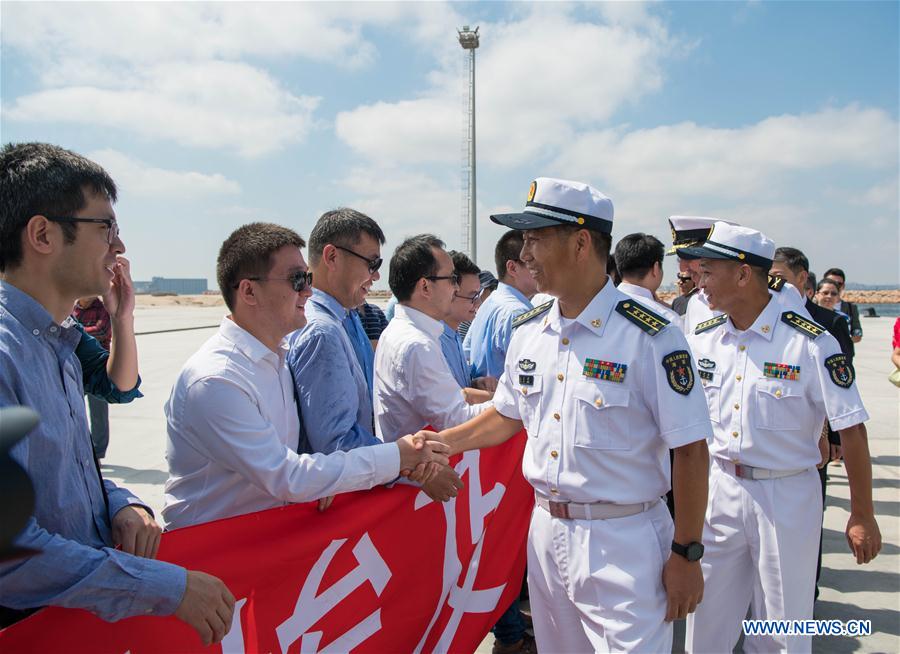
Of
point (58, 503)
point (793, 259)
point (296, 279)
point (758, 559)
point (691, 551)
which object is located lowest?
point (758, 559)

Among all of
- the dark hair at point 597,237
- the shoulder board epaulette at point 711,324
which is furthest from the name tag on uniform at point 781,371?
the dark hair at point 597,237

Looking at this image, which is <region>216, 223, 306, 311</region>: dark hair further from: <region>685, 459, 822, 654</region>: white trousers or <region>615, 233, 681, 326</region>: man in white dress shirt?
<region>615, 233, 681, 326</region>: man in white dress shirt

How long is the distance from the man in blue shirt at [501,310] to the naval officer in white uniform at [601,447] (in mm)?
2089

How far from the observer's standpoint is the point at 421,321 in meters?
3.54

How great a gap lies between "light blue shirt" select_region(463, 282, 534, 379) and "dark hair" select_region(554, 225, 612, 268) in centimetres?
222

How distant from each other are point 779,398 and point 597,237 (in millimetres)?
1317

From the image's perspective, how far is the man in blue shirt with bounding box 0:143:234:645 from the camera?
1.57 meters

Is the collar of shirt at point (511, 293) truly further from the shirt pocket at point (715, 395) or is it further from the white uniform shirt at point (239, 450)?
the white uniform shirt at point (239, 450)

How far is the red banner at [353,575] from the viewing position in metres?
1.91

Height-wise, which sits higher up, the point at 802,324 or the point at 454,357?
the point at 802,324

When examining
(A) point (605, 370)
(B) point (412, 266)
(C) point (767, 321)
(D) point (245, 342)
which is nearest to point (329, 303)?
(B) point (412, 266)

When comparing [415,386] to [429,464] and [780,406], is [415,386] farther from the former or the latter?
[780,406]

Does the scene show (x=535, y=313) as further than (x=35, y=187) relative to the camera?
Yes

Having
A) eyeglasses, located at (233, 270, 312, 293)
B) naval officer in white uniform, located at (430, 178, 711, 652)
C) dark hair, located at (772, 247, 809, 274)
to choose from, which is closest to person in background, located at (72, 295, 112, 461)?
eyeglasses, located at (233, 270, 312, 293)
